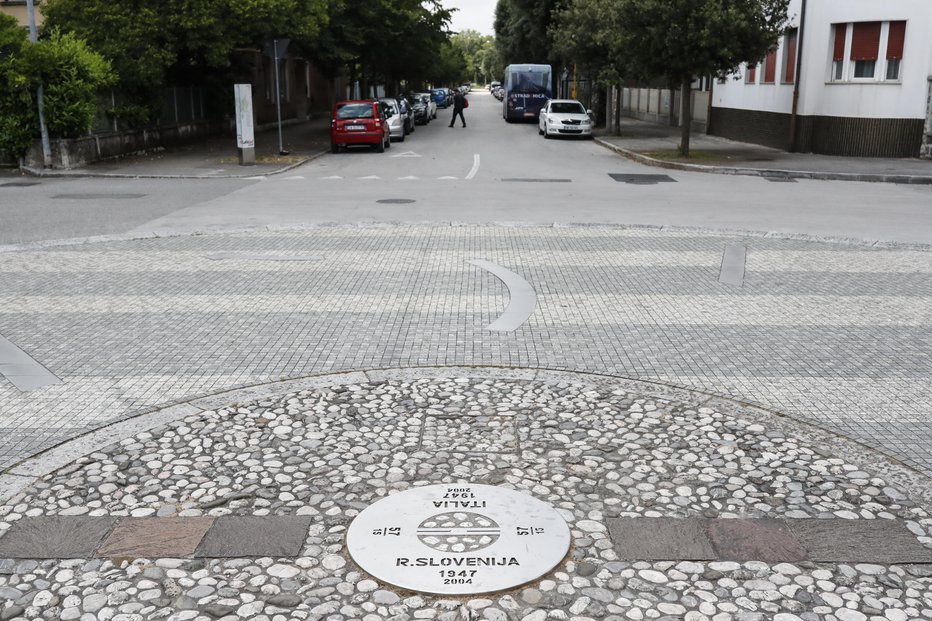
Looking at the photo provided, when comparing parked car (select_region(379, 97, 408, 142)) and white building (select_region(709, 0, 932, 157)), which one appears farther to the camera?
parked car (select_region(379, 97, 408, 142))

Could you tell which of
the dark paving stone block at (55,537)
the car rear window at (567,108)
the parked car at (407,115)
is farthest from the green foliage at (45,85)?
the dark paving stone block at (55,537)

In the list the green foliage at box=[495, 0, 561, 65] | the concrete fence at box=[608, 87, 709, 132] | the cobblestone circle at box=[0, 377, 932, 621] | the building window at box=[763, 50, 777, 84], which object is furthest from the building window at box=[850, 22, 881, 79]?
the cobblestone circle at box=[0, 377, 932, 621]

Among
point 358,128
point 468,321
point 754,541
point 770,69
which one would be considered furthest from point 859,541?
point 770,69

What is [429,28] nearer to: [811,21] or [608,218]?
[811,21]

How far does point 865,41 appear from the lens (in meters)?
24.6

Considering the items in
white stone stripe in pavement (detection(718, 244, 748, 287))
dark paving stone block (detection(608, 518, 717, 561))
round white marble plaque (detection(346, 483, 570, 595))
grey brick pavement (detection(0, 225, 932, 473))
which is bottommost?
dark paving stone block (detection(608, 518, 717, 561))

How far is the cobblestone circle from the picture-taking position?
3578 millimetres

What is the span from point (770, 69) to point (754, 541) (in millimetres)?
28018

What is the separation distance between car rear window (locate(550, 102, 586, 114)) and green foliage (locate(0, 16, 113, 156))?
736 inches

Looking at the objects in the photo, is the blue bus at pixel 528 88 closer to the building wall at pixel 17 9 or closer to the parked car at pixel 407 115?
the parked car at pixel 407 115

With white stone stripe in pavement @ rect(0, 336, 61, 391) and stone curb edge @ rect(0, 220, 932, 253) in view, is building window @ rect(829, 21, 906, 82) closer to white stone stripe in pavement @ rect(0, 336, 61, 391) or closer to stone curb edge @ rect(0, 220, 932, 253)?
stone curb edge @ rect(0, 220, 932, 253)

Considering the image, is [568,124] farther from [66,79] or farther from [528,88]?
[66,79]

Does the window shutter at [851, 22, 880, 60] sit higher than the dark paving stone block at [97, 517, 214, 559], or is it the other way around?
the window shutter at [851, 22, 880, 60]

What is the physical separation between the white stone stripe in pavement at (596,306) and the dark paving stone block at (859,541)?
3.68m
